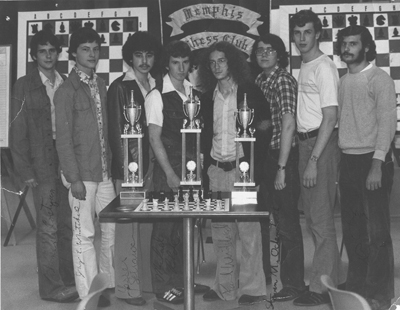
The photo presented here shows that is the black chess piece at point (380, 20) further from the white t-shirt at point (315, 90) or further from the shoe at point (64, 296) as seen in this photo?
the shoe at point (64, 296)

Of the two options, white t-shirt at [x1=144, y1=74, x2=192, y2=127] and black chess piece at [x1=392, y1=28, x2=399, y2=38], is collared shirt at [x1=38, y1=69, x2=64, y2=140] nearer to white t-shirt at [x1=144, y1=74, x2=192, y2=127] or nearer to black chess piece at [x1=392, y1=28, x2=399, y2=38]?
white t-shirt at [x1=144, y1=74, x2=192, y2=127]

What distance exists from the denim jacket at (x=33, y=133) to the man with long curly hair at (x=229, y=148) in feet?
2.78

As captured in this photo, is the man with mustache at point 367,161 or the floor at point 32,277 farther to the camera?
the floor at point 32,277

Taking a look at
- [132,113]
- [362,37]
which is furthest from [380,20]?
[132,113]

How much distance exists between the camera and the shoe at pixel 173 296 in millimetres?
3131

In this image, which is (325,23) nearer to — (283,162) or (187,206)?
(283,162)

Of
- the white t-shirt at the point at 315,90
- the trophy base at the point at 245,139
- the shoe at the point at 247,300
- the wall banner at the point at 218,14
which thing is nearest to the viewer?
the trophy base at the point at 245,139

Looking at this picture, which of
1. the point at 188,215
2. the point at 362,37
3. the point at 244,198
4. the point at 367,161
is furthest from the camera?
the point at 362,37

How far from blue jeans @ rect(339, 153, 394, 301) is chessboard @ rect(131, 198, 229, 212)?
73cm

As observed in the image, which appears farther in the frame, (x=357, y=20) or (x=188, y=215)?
(x=357, y=20)

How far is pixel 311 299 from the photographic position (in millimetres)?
3027

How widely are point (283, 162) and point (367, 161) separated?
0.41 metres

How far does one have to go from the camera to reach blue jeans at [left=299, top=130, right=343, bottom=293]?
3014 mm

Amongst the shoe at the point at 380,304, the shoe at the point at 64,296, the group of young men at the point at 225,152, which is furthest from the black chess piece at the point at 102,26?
the shoe at the point at 380,304
